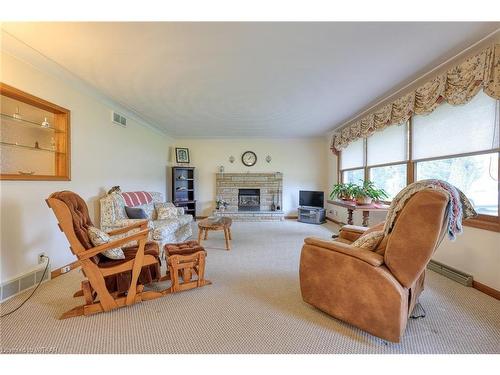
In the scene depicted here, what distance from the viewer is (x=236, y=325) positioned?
61.6 inches

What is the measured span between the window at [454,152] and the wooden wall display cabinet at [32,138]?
472cm

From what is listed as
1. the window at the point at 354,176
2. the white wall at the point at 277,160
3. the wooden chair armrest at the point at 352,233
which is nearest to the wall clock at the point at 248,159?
the white wall at the point at 277,160

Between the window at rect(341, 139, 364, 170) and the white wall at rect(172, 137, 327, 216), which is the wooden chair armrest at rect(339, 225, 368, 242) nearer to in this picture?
the window at rect(341, 139, 364, 170)

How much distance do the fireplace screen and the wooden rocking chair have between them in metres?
4.34

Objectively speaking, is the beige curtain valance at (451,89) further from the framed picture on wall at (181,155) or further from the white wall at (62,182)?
the framed picture on wall at (181,155)

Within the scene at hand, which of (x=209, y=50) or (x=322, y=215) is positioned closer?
(x=209, y=50)

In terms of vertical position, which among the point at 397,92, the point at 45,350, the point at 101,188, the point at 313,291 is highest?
the point at 397,92

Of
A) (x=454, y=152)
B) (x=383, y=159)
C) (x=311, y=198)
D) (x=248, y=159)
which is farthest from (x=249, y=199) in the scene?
(x=454, y=152)

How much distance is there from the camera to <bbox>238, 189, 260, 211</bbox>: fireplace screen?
624 centimetres

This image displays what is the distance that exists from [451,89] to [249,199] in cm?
484
